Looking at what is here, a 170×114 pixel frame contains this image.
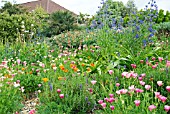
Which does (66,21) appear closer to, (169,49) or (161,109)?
(169,49)

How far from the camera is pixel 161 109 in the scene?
2791 millimetres

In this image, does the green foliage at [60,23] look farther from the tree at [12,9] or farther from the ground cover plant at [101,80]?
the ground cover plant at [101,80]

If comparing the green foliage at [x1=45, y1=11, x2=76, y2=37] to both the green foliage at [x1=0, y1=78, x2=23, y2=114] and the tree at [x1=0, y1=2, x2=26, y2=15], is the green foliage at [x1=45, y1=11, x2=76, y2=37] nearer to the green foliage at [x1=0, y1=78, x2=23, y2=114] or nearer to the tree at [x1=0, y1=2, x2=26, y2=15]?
the tree at [x1=0, y1=2, x2=26, y2=15]

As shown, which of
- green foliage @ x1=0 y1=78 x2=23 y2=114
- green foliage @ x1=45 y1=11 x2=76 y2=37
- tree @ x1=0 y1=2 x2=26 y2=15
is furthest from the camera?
tree @ x1=0 y1=2 x2=26 y2=15

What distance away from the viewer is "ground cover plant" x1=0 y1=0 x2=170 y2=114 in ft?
10.1

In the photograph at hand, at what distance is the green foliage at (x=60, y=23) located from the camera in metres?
16.2

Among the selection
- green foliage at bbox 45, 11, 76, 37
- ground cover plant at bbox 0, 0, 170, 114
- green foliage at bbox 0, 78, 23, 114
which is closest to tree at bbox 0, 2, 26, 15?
green foliage at bbox 45, 11, 76, 37

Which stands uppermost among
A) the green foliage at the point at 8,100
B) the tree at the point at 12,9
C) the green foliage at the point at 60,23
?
the tree at the point at 12,9

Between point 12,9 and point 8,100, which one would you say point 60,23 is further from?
point 8,100

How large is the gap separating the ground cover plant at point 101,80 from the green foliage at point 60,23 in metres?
8.18

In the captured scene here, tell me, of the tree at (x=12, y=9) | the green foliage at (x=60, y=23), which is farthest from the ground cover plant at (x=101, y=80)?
the tree at (x=12, y=9)

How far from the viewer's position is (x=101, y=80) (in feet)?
13.3

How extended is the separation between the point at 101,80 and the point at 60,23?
1272 centimetres

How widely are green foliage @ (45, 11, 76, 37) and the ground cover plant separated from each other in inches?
322
